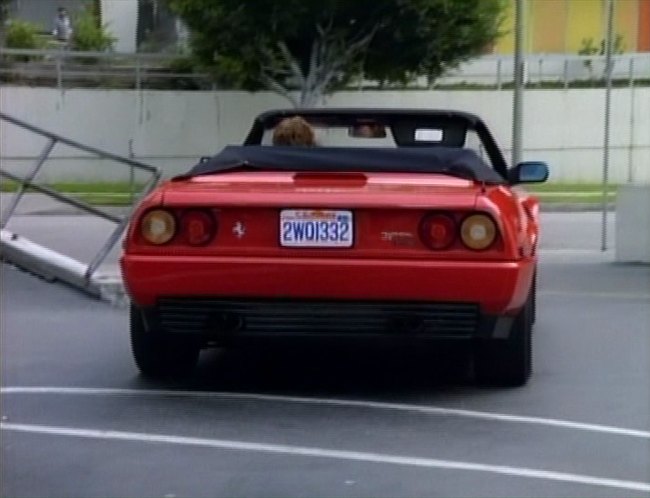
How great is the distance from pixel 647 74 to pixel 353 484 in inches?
1222

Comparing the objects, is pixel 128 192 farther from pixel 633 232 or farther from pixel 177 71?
pixel 633 232

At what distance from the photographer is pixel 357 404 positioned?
7535mm

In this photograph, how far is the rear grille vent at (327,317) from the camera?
7.21 m

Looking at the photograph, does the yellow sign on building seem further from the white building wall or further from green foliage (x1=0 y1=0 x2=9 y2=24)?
green foliage (x1=0 y1=0 x2=9 y2=24)

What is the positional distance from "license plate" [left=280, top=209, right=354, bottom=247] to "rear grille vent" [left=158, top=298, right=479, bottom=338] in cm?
27

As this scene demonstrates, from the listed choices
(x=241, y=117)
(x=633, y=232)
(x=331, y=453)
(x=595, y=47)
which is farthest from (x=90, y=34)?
(x=331, y=453)

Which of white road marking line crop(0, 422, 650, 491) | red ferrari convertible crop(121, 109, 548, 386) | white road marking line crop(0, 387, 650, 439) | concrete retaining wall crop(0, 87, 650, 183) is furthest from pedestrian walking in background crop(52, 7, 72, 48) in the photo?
white road marking line crop(0, 422, 650, 491)

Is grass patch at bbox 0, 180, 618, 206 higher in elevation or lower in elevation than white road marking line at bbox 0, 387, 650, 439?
lower

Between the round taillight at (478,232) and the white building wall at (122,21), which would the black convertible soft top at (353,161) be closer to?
the round taillight at (478,232)

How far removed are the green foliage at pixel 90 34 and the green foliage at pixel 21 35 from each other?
0.86 m

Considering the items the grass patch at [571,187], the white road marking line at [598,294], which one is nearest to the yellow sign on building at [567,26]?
the grass patch at [571,187]

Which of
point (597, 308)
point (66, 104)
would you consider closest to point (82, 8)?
point (66, 104)

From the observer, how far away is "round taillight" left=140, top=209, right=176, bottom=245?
7.35 meters

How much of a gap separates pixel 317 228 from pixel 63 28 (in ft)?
95.4
